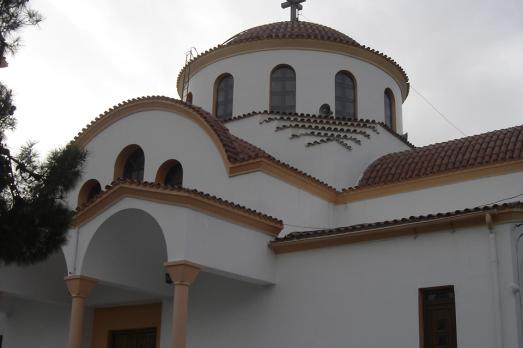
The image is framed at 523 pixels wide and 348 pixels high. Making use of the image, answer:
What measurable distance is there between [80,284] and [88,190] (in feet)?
11.3

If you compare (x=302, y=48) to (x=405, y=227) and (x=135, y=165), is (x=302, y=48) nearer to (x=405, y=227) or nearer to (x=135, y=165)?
(x=135, y=165)

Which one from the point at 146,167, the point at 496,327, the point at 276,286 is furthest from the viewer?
the point at 146,167

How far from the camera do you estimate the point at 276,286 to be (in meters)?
Answer: 12.7

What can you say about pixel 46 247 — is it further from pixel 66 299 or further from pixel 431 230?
pixel 66 299

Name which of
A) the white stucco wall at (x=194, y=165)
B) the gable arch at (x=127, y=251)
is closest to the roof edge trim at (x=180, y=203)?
the gable arch at (x=127, y=251)

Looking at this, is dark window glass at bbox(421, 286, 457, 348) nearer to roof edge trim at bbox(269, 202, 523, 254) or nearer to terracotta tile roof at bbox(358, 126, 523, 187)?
roof edge trim at bbox(269, 202, 523, 254)

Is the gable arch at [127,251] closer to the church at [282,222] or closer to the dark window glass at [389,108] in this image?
the church at [282,222]

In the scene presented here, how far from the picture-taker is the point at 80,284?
Result: 12.9 metres

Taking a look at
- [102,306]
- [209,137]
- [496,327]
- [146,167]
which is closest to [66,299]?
[102,306]

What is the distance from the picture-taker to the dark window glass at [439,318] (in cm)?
1070

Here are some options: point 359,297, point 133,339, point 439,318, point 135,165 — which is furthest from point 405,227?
point 135,165

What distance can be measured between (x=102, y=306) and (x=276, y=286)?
4447mm

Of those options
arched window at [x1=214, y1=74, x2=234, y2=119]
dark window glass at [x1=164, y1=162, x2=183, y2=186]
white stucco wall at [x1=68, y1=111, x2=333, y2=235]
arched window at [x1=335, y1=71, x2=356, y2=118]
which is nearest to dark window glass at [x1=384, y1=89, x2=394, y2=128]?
arched window at [x1=335, y1=71, x2=356, y2=118]

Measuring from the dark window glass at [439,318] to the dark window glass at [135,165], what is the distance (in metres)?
6.93
